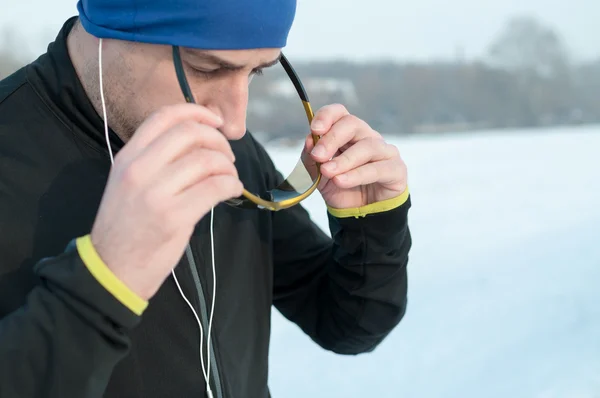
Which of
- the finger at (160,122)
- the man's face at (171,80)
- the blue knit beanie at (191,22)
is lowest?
the finger at (160,122)

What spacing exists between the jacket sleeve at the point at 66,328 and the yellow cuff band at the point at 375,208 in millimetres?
712

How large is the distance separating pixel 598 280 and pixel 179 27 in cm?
364

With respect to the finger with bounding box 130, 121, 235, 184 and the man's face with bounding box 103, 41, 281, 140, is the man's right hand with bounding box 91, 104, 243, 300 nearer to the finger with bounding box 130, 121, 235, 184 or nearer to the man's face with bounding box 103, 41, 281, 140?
the finger with bounding box 130, 121, 235, 184

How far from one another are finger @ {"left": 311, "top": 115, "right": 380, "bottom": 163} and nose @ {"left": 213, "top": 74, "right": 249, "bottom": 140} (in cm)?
22

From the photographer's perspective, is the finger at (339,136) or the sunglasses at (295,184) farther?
the finger at (339,136)

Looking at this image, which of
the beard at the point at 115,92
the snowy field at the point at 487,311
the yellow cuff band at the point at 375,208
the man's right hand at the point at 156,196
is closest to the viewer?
the man's right hand at the point at 156,196

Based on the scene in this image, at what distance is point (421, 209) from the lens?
6.00 m

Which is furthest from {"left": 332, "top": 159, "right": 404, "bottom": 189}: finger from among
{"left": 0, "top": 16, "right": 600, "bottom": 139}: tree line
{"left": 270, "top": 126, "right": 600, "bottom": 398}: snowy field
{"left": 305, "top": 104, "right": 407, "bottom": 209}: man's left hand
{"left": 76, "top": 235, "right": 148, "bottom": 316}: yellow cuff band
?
{"left": 0, "top": 16, "right": 600, "bottom": 139}: tree line

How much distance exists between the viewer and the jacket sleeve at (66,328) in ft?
2.92

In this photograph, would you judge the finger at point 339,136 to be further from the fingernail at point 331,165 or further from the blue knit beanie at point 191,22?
the blue knit beanie at point 191,22

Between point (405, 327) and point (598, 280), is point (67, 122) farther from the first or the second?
point (598, 280)

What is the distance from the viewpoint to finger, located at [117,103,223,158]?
0.90 meters

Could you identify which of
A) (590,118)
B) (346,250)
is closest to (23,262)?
(346,250)

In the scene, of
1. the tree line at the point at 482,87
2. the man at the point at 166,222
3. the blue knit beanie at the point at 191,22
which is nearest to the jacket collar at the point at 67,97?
the man at the point at 166,222
